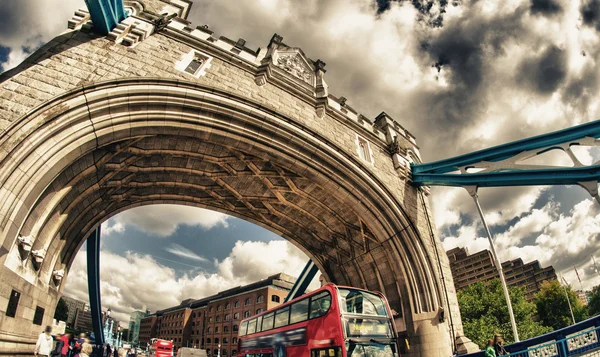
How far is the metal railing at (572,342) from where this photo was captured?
5.79m

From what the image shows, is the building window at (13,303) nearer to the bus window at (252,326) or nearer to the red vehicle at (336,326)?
the red vehicle at (336,326)

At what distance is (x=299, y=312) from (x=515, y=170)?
8.59 m

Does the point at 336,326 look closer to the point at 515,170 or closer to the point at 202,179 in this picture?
the point at 202,179

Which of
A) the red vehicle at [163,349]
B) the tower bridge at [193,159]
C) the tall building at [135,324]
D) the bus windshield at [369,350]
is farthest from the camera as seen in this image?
the tall building at [135,324]

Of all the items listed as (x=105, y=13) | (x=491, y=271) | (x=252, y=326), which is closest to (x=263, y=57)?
(x=105, y=13)

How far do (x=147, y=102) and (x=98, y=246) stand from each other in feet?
34.8

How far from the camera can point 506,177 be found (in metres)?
10.2

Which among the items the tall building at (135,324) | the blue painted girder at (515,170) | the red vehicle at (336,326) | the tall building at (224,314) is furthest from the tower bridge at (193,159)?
the tall building at (135,324)

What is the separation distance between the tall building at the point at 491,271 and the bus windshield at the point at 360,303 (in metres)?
82.4

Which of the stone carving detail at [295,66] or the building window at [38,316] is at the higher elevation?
the stone carving detail at [295,66]

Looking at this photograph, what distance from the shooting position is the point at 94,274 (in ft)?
52.4

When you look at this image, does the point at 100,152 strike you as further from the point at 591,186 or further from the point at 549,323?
the point at 549,323

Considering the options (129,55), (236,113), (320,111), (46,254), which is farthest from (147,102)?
(320,111)

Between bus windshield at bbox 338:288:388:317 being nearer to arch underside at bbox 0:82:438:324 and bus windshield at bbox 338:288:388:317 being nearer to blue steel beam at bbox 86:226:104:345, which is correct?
arch underside at bbox 0:82:438:324
